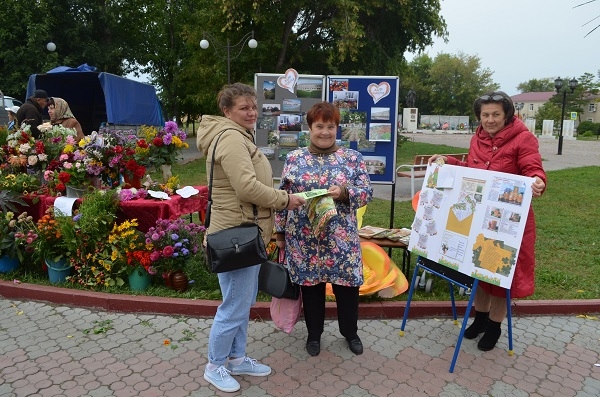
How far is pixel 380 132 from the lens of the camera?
5102 mm

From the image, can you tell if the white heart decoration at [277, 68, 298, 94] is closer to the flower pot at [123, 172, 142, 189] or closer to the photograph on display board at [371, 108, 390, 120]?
the photograph on display board at [371, 108, 390, 120]

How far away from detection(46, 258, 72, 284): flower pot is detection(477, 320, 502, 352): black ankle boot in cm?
361

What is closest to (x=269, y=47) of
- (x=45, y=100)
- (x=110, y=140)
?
(x=45, y=100)

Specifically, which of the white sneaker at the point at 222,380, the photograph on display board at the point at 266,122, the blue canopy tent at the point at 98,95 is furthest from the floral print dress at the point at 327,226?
the blue canopy tent at the point at 98,95

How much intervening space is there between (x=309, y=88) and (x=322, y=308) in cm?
277

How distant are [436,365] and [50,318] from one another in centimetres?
308

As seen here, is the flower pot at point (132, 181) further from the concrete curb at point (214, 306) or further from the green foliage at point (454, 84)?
the green foliage at point (454, 84)

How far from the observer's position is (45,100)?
7.65 meters

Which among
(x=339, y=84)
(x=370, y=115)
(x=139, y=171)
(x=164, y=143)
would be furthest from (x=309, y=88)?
(x=139, y=171)

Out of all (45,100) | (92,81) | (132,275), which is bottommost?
(132,275)

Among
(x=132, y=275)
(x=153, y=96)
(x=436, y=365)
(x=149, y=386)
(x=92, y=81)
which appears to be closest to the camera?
(x=149, y=386)

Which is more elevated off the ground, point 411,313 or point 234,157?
point 234,157

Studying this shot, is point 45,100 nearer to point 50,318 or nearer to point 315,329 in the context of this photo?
point 50,318

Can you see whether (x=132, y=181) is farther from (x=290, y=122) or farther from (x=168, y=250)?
(x=290, y=122)
